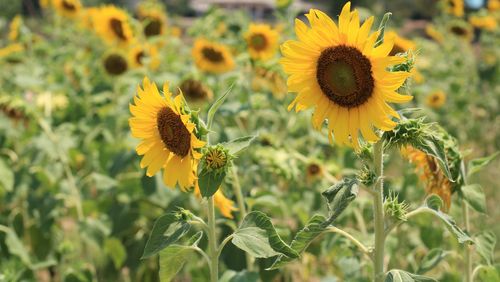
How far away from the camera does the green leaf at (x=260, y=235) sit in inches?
53.6

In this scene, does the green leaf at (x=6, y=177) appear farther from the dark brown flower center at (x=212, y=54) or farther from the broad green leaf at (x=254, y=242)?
the broad green leaf at (x=254, y=242)

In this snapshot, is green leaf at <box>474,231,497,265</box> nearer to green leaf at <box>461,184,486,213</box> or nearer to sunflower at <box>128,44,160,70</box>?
green leaf at <box>461,184,486,213</box>

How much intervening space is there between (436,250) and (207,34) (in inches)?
78.7

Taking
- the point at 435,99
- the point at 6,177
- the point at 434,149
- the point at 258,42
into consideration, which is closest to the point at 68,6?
the point at 258,42

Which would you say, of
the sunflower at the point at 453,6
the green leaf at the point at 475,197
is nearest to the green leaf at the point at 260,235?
the green leaf at the point at 475,197

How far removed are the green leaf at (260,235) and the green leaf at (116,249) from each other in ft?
4.21

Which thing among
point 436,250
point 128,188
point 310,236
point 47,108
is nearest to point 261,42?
point 128,188

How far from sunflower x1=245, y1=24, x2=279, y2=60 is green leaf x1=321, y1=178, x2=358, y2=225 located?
164cm

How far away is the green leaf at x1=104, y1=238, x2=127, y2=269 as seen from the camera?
261 cm

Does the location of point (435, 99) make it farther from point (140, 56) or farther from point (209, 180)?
point (209, 180)

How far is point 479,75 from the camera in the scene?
5.51m

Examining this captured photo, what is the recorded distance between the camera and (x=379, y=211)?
4.67ft

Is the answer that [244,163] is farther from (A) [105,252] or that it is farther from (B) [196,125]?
(B) [196,125]

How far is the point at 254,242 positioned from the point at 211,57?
2143 mm
